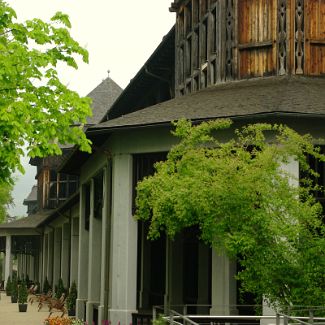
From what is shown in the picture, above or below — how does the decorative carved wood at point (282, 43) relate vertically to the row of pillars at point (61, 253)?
above

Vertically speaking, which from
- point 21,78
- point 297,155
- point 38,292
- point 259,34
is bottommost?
point 38,292

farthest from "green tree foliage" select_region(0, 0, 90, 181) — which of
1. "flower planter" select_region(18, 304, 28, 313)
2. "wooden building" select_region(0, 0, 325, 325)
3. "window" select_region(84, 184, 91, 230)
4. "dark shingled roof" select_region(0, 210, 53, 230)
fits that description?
"dark shingled roof" select_region(0, 210, 53, 230)

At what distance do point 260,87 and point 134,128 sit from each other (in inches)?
137

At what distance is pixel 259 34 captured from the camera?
23.2 meters

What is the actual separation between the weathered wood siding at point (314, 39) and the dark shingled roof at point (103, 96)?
31.8 meters

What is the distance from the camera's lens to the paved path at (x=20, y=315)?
3108cm

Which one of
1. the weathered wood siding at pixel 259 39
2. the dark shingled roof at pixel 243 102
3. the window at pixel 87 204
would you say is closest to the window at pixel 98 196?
the window at pixel 87 204

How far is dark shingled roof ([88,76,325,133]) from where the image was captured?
760 inches

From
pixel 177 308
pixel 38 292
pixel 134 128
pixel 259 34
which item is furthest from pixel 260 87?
pixel 38 292

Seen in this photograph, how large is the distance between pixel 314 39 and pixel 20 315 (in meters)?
18.0

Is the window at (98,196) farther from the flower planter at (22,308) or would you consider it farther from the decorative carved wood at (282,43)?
the flower planter at (22,308)

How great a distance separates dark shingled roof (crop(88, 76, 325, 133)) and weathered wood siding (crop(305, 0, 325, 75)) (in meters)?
0.40

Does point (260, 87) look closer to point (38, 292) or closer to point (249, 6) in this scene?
point (249, 6)

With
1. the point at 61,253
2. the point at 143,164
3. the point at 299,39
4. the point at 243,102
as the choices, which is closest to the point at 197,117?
the point at 243,102
